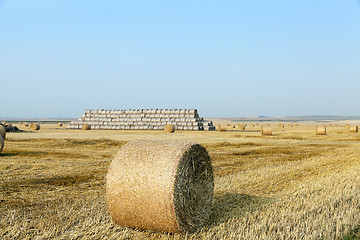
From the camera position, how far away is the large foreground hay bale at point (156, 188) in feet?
19.3

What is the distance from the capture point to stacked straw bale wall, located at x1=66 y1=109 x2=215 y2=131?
173 ft

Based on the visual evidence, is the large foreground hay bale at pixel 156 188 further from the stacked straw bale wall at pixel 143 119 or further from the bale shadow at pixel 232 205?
the stacked straw bale wall at pixel 143 119

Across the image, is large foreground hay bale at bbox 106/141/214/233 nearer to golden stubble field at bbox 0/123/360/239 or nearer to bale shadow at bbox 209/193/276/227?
golden stubble field at bbox 0/123/360/239

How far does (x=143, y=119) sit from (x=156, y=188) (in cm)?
5046

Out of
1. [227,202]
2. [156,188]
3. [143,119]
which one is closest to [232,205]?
[227,202]

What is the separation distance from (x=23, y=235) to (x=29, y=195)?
2935mm

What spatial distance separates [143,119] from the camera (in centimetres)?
5609

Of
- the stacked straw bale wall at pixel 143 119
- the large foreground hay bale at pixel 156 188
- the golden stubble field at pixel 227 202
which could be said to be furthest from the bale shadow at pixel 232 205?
the stacked straw bale wall at pixel 143 119

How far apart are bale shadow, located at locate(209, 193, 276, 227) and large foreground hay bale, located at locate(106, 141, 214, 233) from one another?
45 cm

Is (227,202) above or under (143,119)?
under

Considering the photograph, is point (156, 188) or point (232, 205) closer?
point (156, 188)

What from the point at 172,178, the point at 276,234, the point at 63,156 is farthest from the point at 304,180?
the point at 63,156

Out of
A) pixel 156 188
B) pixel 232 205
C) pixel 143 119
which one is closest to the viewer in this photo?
pixel 156 188

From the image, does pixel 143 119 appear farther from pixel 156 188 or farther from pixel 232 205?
pixel 156 188
